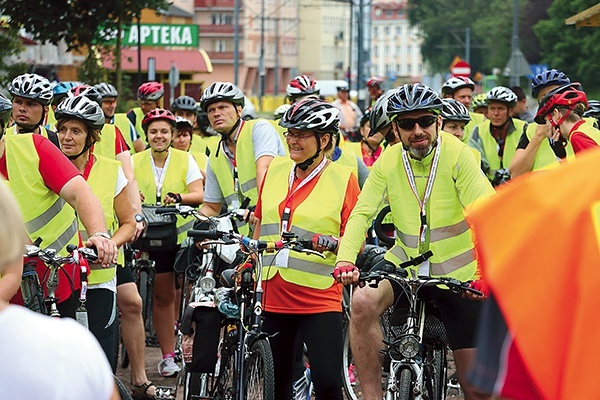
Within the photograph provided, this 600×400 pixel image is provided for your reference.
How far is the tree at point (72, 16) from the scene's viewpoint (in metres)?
24.1

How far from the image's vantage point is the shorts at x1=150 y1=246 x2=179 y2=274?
1078cm

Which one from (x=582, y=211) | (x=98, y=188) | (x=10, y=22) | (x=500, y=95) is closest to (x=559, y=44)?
(x=10, y=22)

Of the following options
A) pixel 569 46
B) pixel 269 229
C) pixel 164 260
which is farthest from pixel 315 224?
pixel 569 46

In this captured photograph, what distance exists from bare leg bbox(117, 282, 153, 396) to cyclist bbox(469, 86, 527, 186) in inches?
189

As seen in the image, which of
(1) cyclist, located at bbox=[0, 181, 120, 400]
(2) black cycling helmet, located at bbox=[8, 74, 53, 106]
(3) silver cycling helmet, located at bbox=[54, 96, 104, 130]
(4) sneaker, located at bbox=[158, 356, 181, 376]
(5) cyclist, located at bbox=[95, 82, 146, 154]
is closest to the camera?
(1) cyclist, located at bbox=[0, 181, 120, 400]

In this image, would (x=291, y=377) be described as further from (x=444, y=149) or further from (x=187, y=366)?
(x=444, y=149)

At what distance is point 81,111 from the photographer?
7723mm

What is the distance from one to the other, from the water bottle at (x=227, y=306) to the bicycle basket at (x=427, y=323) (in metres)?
0.84

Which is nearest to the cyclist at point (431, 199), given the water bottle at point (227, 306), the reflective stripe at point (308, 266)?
the reflective stripe at point (308, 266)

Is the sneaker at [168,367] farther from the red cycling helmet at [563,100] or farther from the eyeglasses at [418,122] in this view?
the eyeglasses at [418,122]

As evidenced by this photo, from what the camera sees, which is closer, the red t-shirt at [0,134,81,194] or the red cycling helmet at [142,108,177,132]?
the red t-shirt at [0,134,81,194]

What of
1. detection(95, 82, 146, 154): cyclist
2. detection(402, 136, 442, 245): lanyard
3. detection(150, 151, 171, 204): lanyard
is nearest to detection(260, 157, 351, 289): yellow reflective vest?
detection(402, 136, 442, 245): lanyard

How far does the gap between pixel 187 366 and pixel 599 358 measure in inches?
203

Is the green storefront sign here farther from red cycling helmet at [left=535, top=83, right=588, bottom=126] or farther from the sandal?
red cycling helmet at [left=535, top=83, right=588, bottom=126]
